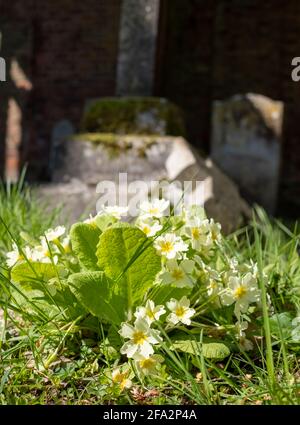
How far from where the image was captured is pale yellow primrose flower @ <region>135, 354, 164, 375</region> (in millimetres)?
1231

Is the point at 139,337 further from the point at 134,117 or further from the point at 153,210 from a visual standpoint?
the point at 134,117

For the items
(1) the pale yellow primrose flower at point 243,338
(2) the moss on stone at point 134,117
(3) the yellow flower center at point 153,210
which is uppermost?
(2) the moss on stone at point 134,117

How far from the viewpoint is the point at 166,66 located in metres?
7.91

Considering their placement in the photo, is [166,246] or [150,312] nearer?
[150,312]

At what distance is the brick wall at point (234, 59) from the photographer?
7574mm

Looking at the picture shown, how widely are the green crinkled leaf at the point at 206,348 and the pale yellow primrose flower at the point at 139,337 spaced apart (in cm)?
10

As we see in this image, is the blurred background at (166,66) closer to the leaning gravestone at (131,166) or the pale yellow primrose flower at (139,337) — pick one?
the leaning gravestone at (131,166)

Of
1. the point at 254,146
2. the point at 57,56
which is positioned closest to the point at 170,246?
the point at 254,146

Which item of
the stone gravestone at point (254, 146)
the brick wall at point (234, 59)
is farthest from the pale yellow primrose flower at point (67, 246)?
the brick wall at point (234, 59)

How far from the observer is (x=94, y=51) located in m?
8.27

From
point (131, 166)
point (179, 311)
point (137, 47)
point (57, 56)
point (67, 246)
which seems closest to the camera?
point (179, 311)

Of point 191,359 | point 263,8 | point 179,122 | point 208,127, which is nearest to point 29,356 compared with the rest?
point 191,359

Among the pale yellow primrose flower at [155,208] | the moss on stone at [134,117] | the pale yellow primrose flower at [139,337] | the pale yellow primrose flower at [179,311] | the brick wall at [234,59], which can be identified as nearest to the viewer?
the pale yellow primrose flower at [139,337]

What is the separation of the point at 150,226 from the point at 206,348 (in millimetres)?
359
